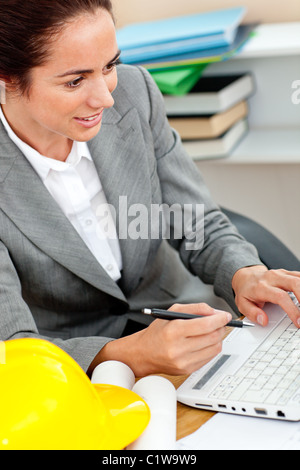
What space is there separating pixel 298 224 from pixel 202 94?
64 centimetres

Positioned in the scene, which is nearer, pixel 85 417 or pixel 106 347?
pixel 85 417

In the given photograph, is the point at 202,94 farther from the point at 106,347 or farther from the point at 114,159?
the point at 106,347

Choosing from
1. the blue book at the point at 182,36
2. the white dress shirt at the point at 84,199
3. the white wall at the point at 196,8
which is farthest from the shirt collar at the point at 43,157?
the white wall at the point at 196,8

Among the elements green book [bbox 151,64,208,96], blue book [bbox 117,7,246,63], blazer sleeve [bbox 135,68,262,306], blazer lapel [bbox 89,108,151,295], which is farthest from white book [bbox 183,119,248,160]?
blazer lapel [bbox 89,108,151,295]

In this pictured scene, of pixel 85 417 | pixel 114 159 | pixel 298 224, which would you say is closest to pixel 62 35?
pixel 114 159

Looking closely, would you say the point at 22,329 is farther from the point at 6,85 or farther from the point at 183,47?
the point at 183,47

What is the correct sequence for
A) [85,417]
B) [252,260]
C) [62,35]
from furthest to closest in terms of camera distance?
[252,260] < [62,35] < [85,417]

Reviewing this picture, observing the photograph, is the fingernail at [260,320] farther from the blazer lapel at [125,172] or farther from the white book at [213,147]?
the white book at [213,147]

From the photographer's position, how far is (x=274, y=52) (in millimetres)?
1847

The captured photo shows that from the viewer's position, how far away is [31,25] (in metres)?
1.08

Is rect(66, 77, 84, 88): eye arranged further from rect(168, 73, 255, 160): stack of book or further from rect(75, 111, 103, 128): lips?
rect(168, 73, 255, 160): stack of book

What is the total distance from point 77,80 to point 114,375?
0.51 metres

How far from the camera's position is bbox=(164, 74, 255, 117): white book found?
195 centimetres

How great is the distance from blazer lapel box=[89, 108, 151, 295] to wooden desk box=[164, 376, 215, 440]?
20.2 inches
